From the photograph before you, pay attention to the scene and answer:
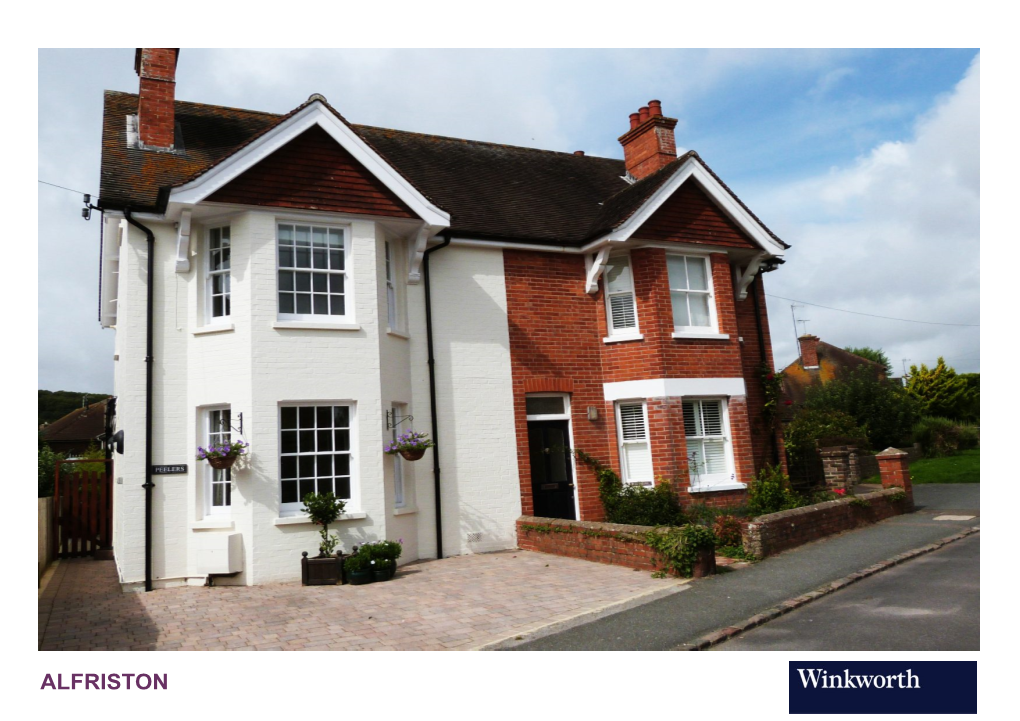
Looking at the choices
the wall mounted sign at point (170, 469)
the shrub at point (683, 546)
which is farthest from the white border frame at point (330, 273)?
the shrub at point (683, 546)

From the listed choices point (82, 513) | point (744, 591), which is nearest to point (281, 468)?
point (82, 513)

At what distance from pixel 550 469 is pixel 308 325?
5.58m

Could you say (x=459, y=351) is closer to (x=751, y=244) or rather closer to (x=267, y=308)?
(x=267, y=308)

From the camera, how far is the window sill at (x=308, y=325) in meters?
11.4

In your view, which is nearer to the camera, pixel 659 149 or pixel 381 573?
pixel 381 573

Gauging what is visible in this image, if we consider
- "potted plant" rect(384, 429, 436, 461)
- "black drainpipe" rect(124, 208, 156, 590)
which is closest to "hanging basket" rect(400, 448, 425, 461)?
"potted plant" rect(384, 429, 436, 461)

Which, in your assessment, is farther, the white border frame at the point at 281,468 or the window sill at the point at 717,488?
the window sill at the point at 717,488

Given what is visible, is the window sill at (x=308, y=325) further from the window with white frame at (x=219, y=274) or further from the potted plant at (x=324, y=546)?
the potted plant at (x=324, y=546)

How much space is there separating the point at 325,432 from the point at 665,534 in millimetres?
5538

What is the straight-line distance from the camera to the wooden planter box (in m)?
10.6

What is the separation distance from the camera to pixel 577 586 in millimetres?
9711

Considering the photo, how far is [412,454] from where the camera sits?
11.9m

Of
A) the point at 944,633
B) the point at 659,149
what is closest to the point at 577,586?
the point at 944,633
